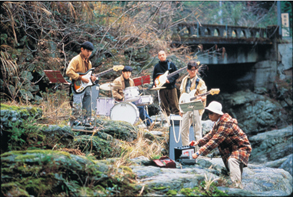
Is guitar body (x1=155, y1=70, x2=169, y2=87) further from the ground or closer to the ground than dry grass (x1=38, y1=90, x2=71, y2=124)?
further from the ground

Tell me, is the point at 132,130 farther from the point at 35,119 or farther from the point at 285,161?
the point at 285,161

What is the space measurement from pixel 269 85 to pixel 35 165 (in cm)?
2108

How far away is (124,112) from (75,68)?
61.4 inches

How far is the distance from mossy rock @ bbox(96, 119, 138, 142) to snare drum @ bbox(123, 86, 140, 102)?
0.74 meters

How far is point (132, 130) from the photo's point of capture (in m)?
6.86

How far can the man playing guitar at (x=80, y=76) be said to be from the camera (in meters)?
6.25

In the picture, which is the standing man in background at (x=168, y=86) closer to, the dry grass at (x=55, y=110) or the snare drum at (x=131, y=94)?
the snare drum at (x=131, y=94)

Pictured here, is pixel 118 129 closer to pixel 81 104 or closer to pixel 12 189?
pixel 81 104

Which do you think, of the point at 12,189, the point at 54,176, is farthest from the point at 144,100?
the point at 12,189

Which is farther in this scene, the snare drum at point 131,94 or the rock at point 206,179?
the snare drum at point 131,94

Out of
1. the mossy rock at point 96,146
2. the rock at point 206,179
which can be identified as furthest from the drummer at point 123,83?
the rock at point 206,179

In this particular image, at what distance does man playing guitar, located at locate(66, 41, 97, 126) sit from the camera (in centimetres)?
625

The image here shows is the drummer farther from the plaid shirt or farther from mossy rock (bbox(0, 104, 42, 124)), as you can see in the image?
mossy rock (bbox(0, 104, 42, 124))

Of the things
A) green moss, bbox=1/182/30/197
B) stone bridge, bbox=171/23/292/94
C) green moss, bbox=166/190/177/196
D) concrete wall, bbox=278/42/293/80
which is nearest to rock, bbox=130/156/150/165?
green moss, bbox=166/190/177/196
